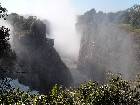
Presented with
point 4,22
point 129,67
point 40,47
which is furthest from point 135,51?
point 4,22

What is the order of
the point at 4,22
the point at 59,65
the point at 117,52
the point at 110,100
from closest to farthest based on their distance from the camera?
the point at 110,100
the point at 4,22
the point at 59,65
the point at 117,52

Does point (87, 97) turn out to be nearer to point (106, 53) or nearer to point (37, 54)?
point (37, 54)

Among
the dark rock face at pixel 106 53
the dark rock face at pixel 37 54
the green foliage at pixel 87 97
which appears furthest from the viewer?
Result: the dark rock face at pixel 106 53

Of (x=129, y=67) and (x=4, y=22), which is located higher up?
(x=4, y=22)

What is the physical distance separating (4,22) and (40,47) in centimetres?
1407

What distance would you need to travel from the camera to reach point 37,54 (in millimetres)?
127062

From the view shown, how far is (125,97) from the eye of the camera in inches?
1465

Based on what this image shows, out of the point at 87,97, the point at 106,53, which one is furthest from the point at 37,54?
the point at 87,97

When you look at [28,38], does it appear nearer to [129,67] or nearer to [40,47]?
[40,47]

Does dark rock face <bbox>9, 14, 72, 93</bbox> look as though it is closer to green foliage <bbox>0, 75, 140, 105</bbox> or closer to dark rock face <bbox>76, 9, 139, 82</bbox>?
dark rock face <bbox>76, 9, 139, 82</bbox>

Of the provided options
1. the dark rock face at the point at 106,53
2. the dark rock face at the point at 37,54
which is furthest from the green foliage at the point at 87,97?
the dark rock face at the point at 106,53

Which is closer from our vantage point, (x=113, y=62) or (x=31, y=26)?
(x=31, y=26)

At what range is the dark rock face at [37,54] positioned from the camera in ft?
400

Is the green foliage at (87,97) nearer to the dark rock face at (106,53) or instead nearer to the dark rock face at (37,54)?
the dark rock face at (37,54)
